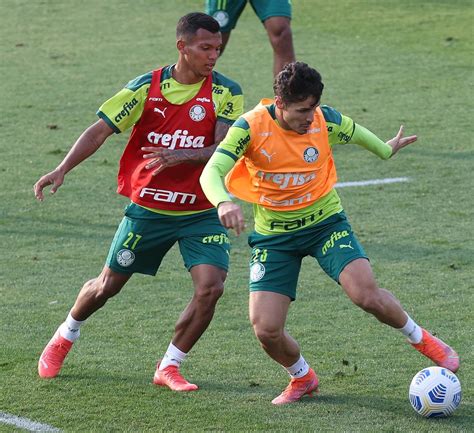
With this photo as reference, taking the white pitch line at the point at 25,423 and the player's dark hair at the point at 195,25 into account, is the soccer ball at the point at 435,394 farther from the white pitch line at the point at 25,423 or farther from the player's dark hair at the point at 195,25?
the player's dark hair at the point at 195,25

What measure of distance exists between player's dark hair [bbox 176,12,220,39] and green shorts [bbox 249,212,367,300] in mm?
1194

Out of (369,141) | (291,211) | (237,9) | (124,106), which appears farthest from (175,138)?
(237,9)

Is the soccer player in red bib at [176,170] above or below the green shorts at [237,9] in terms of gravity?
above

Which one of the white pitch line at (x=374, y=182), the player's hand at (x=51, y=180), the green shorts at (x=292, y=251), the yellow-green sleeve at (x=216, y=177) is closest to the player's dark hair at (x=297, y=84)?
the yellow-green sleeve at (x=216, y=177)

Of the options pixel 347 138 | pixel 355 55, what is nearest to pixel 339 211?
pixel 347 138

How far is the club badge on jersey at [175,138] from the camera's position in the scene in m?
6.83

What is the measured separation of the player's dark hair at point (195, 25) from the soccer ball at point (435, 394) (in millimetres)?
2197

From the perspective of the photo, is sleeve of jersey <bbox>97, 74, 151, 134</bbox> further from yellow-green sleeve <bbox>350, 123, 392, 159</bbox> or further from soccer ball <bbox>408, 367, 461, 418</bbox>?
soccer ball <bbox>408, 367, 461, 418</bbox>

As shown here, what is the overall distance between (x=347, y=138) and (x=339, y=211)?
40 centimetres

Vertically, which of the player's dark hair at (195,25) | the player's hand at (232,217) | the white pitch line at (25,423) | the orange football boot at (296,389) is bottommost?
the orange football boot at (296,389)

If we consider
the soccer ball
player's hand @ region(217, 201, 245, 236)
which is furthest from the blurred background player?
player's hand @ region(217, 201, 245, 236)

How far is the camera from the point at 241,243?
31.6 ft

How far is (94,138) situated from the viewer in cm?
687

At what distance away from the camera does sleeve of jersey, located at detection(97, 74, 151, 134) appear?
6832 millimetres
